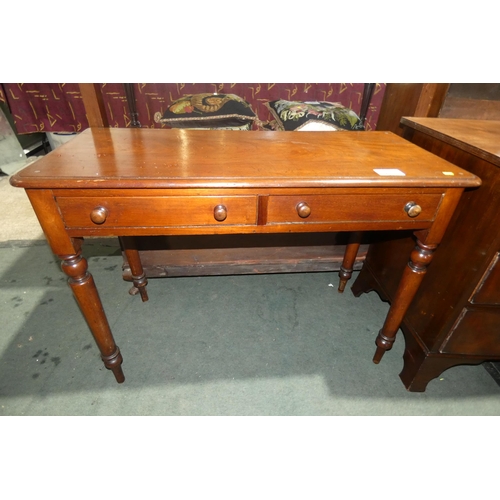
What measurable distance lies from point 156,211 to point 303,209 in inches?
17.2

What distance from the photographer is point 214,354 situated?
Result: 1476 mm

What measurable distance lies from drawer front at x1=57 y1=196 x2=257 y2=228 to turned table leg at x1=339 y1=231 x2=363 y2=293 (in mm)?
921

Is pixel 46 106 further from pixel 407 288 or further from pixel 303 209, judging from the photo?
pixel 407 288

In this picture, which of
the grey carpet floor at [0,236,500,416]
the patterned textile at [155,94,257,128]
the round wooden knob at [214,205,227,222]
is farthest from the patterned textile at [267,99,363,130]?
the round wooden knob at [214,205,227,222]

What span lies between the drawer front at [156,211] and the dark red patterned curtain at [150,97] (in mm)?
1683

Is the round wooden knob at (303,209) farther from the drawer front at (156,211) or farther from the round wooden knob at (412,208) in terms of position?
the round wooden knob at (412,208)

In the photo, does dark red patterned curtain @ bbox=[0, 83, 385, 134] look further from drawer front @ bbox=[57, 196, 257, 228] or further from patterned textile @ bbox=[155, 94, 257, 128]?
drawer front @ bbox=[57, 196, 257, 228]

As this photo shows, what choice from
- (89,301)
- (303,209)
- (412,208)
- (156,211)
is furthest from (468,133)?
(89,301)

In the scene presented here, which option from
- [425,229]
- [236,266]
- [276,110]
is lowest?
[236,266]

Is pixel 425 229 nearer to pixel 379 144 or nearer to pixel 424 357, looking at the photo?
pixel 379 144

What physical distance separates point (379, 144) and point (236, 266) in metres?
0.95

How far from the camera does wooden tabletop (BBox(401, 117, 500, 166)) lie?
3.20ft
